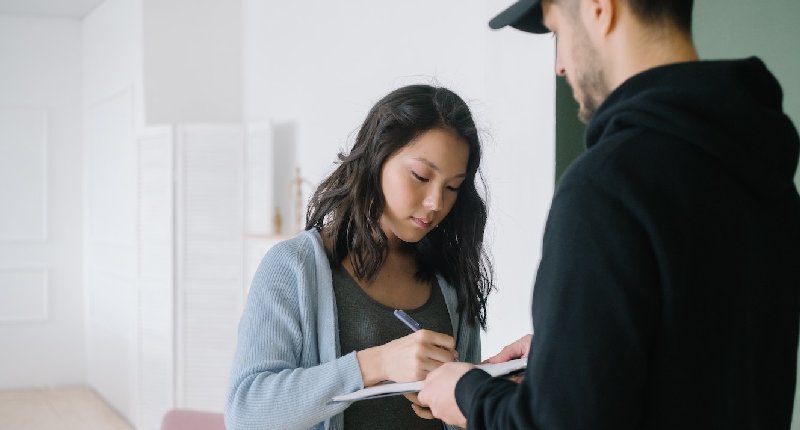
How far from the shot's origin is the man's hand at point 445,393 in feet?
3.64

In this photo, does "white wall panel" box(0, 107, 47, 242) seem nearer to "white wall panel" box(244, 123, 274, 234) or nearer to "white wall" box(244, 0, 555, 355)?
"white wall" box(244, 0, 555, 355)

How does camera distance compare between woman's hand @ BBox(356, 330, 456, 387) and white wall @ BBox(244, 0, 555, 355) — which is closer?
woman's hand @ BBox(356, 330, 456, 387)

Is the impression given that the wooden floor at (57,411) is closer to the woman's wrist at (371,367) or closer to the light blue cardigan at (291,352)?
the light blue cardigan at (291,352)

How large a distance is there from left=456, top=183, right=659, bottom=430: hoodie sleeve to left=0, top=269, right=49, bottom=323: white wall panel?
24.6 feet

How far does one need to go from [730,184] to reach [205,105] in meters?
5.57

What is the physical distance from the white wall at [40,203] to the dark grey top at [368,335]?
6.73 meters

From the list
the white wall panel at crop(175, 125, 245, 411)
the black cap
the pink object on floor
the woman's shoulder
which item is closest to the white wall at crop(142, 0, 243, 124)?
the white wall panel at crop(175, 125, 245, 411)

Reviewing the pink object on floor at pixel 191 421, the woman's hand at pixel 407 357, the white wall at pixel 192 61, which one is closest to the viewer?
the woman's hand at pixel 407 357

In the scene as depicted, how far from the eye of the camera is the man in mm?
886

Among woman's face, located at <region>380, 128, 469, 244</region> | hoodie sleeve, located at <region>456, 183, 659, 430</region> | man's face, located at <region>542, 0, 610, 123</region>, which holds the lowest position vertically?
hoodie sleeve, located at <region>456, 183, 659, 430</region>

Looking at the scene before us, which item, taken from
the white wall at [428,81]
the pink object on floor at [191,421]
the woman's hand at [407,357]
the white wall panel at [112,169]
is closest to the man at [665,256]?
the woman's hand at [407,357]

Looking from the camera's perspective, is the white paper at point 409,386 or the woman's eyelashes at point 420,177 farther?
the woman's eyelashes at point 420,177

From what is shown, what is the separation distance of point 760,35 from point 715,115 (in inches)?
68.7

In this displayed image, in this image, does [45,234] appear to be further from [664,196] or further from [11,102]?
[664,196]
